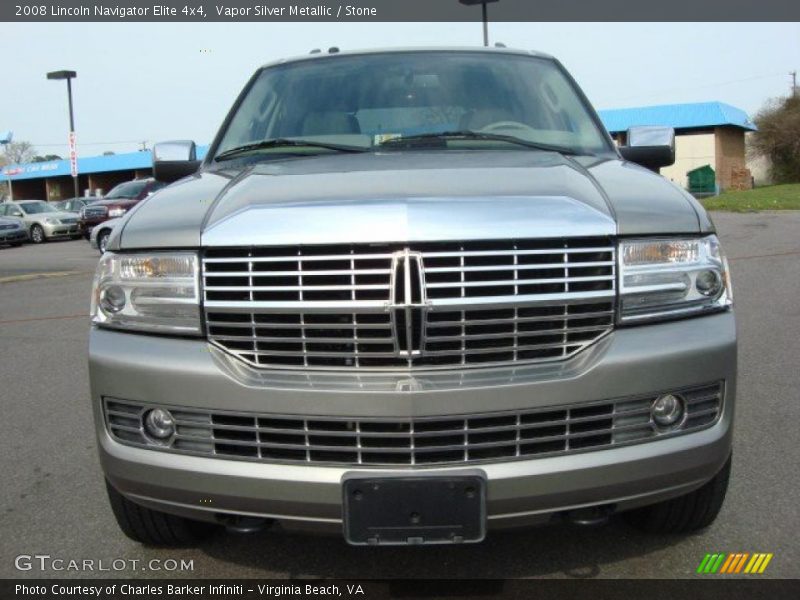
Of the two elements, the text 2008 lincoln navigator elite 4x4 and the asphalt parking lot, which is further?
the asphalt parking lot

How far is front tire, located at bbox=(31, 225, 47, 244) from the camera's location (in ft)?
89.5

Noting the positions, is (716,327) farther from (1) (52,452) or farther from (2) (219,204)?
(1) (52,452)

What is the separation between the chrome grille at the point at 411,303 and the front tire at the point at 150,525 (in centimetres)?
85

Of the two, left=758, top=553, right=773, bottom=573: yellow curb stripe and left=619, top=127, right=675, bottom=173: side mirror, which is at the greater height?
left=619, top=127, right=675, bottom=173: side mirror

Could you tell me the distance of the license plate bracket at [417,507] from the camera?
7.84 ft

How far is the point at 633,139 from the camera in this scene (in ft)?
14.1

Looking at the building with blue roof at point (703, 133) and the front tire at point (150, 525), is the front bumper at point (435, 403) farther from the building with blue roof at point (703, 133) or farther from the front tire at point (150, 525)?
the building with blue roof at point (703, 133)

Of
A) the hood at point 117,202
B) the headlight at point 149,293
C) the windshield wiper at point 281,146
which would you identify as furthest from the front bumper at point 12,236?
the headlight at point 149,293

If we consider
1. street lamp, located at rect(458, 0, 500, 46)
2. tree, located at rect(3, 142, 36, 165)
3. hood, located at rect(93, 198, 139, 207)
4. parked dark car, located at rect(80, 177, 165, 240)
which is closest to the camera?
street lamp, located at rect(458, 0, 500, 46)

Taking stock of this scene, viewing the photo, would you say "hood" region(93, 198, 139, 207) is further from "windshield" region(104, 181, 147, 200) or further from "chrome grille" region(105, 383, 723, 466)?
"chrome grille" region(105, 383, 723, 466)

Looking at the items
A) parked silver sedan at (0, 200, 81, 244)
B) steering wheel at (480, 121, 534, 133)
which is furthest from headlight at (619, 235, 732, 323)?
parked silver sedan at (0, 200, 81, 244)

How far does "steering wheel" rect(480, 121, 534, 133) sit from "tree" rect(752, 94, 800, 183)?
50401 mm

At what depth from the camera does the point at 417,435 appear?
2.43m

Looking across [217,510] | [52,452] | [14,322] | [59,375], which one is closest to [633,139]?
[217,510]
